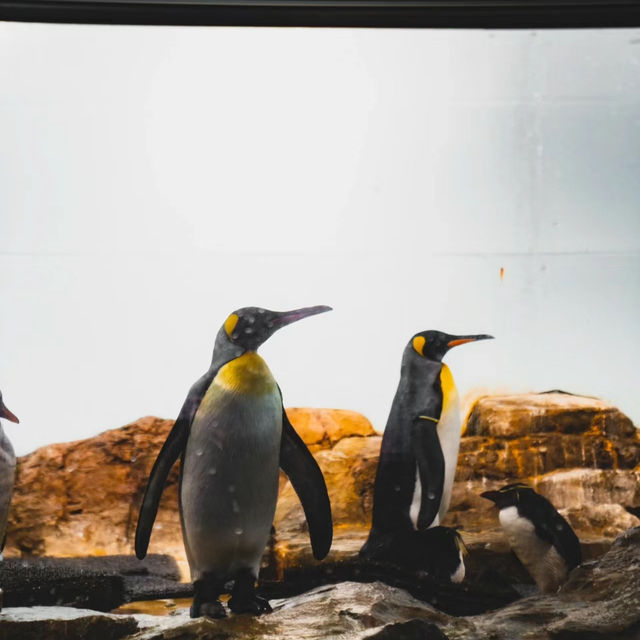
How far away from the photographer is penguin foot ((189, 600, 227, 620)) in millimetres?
1726

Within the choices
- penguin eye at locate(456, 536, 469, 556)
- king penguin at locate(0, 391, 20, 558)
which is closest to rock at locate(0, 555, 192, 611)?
king penguin at locate(0, 391, 20, 558)

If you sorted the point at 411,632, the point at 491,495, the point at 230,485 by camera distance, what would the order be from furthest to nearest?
the point at 491,495 < the point at 230,485 < the point at 411,632

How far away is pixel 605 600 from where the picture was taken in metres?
1.77

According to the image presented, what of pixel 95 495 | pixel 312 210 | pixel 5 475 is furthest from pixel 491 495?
pixel 5 475

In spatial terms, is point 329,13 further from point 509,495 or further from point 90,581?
point 90,581

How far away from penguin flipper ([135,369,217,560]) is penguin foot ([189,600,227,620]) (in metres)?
0.19

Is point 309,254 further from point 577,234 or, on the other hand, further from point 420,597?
point 420,597

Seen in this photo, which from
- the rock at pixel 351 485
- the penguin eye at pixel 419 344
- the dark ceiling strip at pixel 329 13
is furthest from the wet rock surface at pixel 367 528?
the dark ceiling strip at pixel 329 13

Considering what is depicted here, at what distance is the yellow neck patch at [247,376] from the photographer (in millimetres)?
1871

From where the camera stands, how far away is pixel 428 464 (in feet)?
6.38

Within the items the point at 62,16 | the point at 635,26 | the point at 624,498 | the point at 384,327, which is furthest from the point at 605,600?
the point at 62,16

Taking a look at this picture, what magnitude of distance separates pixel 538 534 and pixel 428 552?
282 millimetres

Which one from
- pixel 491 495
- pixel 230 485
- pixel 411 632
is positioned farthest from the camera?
pixel 491 495

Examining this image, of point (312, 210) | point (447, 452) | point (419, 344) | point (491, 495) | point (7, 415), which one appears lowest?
point (491, 495)
